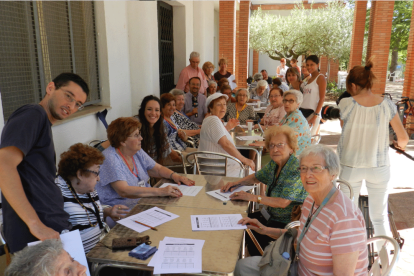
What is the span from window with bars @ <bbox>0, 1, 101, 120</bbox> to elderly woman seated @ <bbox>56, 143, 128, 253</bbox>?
114 centimetres

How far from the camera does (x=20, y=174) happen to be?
1.54 metres

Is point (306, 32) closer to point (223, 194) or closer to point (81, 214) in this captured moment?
point (223, 194)

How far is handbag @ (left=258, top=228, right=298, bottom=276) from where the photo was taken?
168 cm

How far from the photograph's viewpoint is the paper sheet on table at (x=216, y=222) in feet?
6.28

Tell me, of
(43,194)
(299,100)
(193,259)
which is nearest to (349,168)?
(299,100)

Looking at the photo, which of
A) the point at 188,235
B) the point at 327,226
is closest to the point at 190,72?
the point at 188,235

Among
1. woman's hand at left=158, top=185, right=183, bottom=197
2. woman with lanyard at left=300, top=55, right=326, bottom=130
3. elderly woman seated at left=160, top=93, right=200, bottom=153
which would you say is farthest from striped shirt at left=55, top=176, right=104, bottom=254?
woman with lanyard at left=300, top=55, right=326, bottom=130

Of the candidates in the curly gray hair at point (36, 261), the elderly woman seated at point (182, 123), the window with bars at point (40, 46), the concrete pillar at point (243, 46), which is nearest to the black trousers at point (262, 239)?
the curly gray hair at point (36, 261)

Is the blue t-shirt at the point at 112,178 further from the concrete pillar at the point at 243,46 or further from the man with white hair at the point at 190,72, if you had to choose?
the concrete pillar at the point at 243,46

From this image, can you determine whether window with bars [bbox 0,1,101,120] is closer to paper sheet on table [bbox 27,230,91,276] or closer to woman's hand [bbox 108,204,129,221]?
woman's hand [bbox 108,204,129,221]

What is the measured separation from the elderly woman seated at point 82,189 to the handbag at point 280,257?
102 centimetres

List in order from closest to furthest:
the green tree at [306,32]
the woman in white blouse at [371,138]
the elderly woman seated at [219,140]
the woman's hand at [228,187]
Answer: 1. the woman's hand at [228,187]
2. the woman in white blouse at [371,138]
3. the elderly woman seated at [219,140]
4. the green tree at [306,32]

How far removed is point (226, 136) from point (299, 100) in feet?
3.35

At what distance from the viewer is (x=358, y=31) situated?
1216 cm
